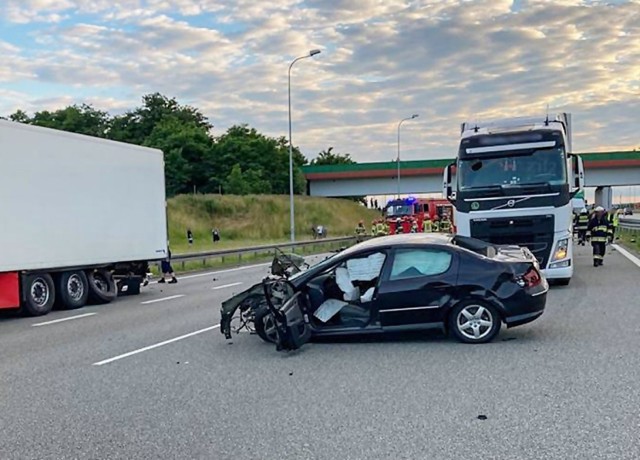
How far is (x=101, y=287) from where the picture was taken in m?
16.2

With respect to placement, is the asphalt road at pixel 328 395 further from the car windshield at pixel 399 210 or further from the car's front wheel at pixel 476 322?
the car windshield at pixel 399 210

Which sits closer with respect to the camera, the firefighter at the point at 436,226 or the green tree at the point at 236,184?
the firefighter at the point at 436,226

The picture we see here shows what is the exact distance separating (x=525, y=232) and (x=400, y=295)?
5944mm

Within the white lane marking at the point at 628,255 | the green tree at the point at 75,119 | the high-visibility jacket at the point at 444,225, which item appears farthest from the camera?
the green tree at the point at 75,119

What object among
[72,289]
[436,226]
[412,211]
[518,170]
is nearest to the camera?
[518,170]

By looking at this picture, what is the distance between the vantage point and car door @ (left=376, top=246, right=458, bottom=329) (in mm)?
9039

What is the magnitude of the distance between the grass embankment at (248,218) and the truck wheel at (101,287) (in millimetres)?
31104

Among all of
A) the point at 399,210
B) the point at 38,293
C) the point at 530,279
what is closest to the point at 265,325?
the point at 530,279

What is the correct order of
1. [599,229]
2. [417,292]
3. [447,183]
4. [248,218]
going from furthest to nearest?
[248,218]
[599,229]
[447,183]
[417,292]

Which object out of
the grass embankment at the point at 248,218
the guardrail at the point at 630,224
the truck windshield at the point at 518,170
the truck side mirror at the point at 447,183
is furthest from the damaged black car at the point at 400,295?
the grass embankment at the point at 248,218

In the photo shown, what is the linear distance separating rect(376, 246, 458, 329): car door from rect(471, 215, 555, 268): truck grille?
537cm

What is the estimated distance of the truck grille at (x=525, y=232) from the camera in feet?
46.0

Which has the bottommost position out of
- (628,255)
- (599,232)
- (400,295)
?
(628,255)

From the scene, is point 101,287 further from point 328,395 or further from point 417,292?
point 328,395
